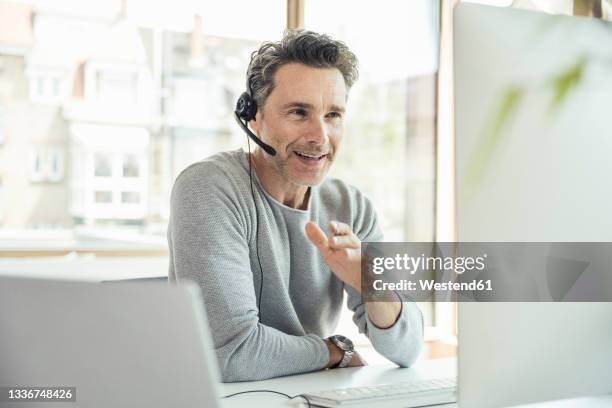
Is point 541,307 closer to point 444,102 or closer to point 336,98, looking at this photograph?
point 336,98

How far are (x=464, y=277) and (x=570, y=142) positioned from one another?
0.68ft

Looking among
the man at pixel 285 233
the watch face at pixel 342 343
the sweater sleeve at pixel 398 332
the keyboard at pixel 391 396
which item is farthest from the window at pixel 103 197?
the keyboard at pixel 391 396

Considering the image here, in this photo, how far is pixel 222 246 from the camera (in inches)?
58.5

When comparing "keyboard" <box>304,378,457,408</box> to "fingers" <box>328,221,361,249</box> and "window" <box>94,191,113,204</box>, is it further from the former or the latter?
"window" <box>94,191,113,204</box>

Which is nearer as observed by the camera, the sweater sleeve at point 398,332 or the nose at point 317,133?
the sweater sleeve at point 398,332

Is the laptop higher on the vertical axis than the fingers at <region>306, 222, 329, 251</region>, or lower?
lower

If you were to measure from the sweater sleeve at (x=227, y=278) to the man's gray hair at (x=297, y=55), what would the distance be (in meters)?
0.33

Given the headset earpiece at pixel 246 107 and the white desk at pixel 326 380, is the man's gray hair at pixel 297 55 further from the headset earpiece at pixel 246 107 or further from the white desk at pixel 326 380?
the white desk at pixel 326 380

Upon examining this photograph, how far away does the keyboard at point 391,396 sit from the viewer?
41.0 inches

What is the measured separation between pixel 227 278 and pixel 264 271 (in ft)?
0.73

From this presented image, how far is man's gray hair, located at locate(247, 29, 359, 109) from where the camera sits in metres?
1.75

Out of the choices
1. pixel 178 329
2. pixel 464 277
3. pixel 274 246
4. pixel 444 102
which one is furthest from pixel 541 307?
pixel 444 102

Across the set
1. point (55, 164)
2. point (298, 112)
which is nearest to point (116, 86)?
point (55, 164)

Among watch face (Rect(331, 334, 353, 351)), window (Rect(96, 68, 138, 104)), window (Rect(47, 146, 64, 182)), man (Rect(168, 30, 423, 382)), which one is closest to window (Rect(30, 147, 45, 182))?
window (Rect(47, 146, 64, 182))
